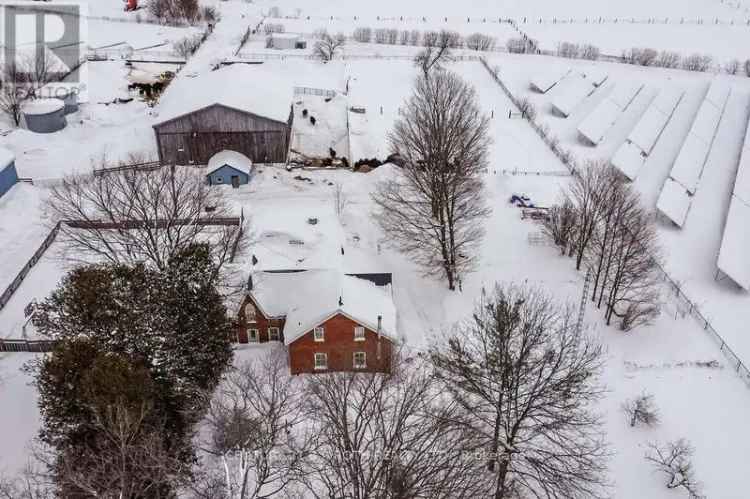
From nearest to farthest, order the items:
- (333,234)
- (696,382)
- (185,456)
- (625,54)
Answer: (185,456), (696,382), (333,234), (625,54)

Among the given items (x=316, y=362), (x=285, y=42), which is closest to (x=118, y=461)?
(x=316, y=362)

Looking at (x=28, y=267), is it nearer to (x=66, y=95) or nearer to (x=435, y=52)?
(x=66, y=95)

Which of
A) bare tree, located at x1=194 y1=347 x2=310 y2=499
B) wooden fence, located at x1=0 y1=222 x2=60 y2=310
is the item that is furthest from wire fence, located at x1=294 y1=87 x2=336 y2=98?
bare tree, located at x1=194 y1=347 x2=310 y2=499

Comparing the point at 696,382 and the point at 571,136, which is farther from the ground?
the point at 571,136

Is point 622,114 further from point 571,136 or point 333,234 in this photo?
point 333,234

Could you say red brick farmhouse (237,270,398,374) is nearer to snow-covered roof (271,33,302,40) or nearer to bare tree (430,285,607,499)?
bare tree (430,285,607,499)

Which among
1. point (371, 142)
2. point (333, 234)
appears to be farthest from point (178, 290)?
point (371, 142)
